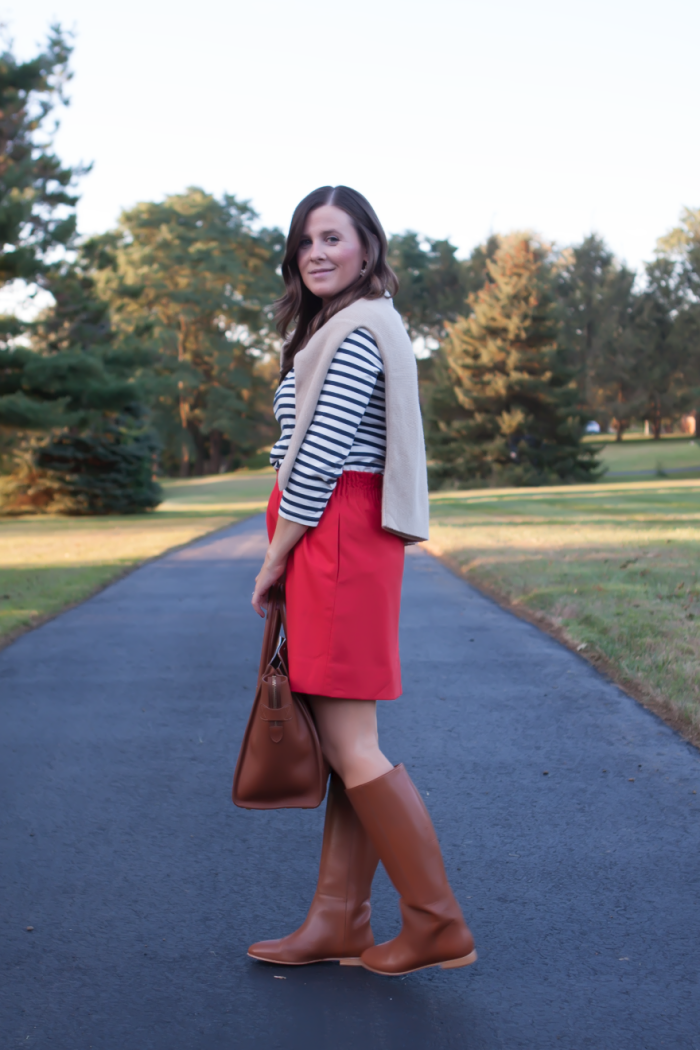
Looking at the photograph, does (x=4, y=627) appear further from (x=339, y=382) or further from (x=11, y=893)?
(x=339, y=382)

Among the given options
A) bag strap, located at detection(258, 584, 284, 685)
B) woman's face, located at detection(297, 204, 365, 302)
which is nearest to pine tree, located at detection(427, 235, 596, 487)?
woman's face, located at detection(297, 204, 365, 302)

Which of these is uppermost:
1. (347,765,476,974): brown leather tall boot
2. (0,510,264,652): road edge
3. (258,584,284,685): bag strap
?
(258,584,284,685): bag strap

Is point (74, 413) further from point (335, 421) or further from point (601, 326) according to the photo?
point (601, 326)

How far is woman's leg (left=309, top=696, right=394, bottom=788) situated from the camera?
2.54 m

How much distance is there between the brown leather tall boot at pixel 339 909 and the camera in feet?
8.64

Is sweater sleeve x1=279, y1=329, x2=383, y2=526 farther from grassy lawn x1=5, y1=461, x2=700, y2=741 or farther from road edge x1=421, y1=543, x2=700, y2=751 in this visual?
grassy lawn x1=5, y1=461, x2=700, y2=741

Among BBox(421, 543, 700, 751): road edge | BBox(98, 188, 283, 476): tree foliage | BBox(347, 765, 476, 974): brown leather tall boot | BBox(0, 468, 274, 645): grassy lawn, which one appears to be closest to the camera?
BBox(347, 765, 476, 974): brown leather tall boot

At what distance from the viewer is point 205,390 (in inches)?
2635

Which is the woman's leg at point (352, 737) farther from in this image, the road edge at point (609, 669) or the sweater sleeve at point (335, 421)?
the road edge at point (609, 669)

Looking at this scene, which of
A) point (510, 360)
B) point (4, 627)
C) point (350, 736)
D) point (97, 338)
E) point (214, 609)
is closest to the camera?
point (350, 736)

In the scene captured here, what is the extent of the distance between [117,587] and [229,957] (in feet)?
28.8

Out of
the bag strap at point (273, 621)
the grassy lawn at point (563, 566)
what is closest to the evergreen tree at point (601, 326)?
the grassy lawn at point (563, 566)

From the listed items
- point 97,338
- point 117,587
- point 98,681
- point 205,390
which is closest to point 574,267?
point 205,390

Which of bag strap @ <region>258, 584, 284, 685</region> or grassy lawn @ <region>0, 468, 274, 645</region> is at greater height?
bag strap @ <region>258, 584, 284, 685</region>
